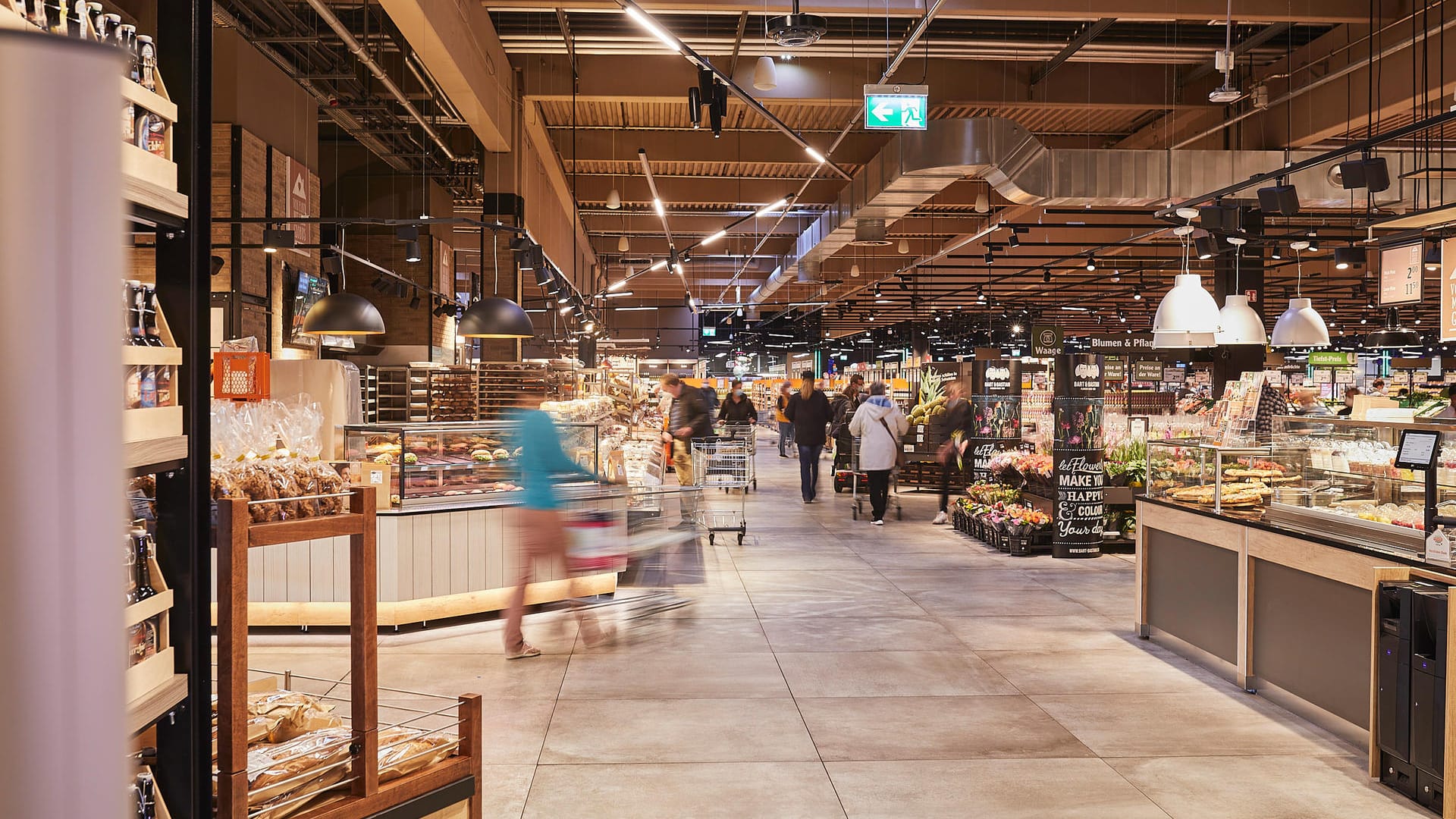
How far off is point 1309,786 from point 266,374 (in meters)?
5.81

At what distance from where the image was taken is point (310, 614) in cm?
631

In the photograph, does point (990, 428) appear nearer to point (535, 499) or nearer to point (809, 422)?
point (809, 422)

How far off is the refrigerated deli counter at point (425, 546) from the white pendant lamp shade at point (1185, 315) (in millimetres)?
4445

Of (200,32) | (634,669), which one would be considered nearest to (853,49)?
(634,669)

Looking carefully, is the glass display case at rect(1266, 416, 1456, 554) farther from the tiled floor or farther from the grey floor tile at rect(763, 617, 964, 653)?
the grey floor tile at rect(763, 617, 964, 653)

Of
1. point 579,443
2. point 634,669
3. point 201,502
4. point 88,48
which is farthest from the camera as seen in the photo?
point 579,443

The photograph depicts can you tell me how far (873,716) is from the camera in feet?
15.9

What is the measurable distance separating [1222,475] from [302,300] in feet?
29.6

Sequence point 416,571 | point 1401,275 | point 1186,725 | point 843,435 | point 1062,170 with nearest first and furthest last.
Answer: point 1186,725 < point 416,571 < point 1401,275 < point 1062,170 < point 843,435

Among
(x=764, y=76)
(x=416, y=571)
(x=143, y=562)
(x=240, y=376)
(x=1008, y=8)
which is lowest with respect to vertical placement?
(x=416, y=571)

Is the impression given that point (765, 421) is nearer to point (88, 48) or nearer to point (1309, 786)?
point (1309, 786)

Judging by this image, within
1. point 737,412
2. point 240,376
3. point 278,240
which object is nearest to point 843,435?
point 737,412

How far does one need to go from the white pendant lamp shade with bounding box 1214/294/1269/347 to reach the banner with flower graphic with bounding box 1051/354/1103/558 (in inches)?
65.4

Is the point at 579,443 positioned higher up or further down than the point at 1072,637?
higher up
